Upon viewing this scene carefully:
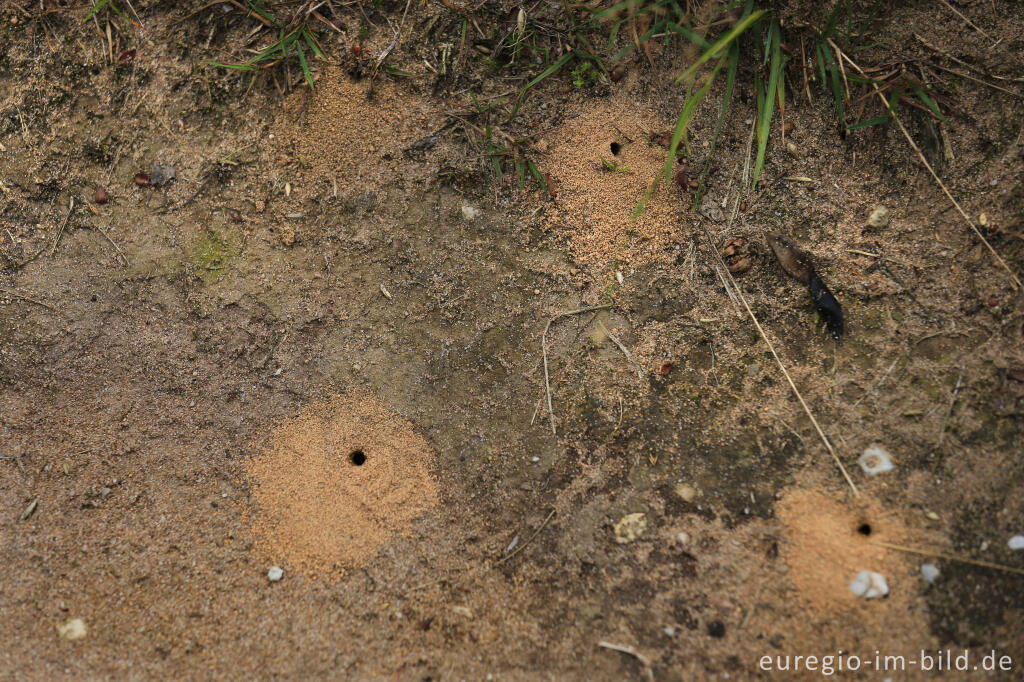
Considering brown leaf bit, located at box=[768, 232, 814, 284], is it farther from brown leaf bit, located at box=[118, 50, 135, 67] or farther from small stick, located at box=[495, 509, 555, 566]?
brown leaf bit, located at box=[118, 50, 135, 67]

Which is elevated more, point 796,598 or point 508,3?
point 508,3

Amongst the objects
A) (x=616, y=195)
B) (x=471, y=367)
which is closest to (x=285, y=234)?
(x=471, y=367)

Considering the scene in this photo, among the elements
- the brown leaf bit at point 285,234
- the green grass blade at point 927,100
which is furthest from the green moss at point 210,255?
the green grass blade at point 927,100

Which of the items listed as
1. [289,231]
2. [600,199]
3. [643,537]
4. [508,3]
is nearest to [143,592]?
[289,231]

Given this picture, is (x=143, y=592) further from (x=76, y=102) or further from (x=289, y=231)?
(x=76, y=102)

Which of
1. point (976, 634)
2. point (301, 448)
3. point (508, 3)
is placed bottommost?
point (301, 448)

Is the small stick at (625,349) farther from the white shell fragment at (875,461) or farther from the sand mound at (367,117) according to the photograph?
the sand mound at (367,117)

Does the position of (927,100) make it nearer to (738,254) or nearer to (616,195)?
(738,254)
